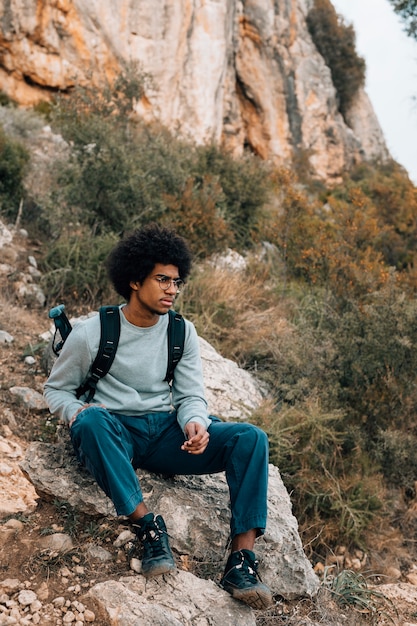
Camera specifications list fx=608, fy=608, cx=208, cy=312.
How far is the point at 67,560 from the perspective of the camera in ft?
8.83

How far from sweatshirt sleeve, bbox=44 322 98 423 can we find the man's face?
1.02 feet

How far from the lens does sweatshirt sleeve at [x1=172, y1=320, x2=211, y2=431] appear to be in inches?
118

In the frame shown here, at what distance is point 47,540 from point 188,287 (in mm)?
3866

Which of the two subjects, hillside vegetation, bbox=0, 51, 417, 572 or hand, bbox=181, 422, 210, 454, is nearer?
hand, bbox=181, 422, 210, 454

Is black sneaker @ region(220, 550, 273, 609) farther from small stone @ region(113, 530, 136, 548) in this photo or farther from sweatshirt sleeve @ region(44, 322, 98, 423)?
sweatshirt sleeve @ region(44, 322, 98, 423)

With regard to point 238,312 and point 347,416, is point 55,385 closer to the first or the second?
point 347,416

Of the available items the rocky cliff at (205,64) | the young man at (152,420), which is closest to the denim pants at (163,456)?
the young man at (152,420)

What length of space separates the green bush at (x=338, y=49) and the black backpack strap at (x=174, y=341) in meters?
25.1

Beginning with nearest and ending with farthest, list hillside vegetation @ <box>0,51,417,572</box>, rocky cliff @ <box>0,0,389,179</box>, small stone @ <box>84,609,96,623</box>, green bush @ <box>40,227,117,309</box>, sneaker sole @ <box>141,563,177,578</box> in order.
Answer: small stone @ <box>84,609,96,623</box> → sneaker sole @ <box>141,563,177,578</box> → hillside vegetation @ <box>0,51,417,572</box> → green bush @ <box>40,227,117,309</box> → rocky cliff @ <box>0,0,389,179</box>

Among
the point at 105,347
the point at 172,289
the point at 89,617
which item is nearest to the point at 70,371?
the point at 105,347

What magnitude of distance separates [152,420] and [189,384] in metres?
0.26

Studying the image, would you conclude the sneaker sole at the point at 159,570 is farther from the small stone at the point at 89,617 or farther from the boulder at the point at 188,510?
the boulder at the point at 188,510

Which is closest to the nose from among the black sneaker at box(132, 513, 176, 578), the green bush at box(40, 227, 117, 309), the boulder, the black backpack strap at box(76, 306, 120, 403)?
the black backpack strap at box(76, 306, 120, 403)

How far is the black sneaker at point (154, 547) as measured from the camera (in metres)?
2.54
